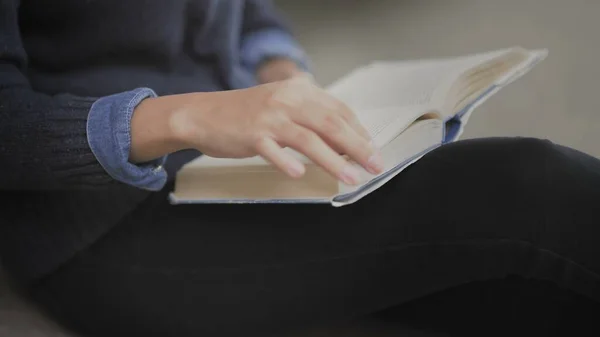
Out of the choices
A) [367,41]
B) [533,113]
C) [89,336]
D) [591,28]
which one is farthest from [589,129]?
[89,336]

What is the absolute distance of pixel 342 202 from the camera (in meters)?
0.41

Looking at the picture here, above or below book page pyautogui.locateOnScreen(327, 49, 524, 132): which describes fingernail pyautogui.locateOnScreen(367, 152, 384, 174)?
below

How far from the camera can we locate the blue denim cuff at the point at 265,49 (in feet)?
2.60

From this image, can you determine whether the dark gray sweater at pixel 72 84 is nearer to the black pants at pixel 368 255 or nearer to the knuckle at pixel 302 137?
the black pants at pixel 368 255

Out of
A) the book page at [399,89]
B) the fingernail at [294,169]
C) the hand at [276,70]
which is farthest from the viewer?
the hand at [276,70]

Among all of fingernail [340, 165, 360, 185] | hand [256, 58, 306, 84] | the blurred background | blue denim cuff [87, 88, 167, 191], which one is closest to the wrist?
blue denim cuff [87, 88, 167, 191]

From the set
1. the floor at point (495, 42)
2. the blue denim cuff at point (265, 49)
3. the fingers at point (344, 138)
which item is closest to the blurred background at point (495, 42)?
the floor at point (495, 42)

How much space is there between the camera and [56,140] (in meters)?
0.45

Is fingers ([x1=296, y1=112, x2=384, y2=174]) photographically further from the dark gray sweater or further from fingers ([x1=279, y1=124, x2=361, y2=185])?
the dark gray sweater

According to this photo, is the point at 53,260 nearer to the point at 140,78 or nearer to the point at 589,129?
the point at 140,78

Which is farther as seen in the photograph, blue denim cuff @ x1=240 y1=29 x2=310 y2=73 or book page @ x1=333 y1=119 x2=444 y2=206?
blue denim cuff @ x1=240 y1=29 x2=310 y2=73

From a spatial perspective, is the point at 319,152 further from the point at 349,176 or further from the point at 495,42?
the point at 495,42

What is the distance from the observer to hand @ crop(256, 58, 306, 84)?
0.78 m

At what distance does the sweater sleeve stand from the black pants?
0.07m
